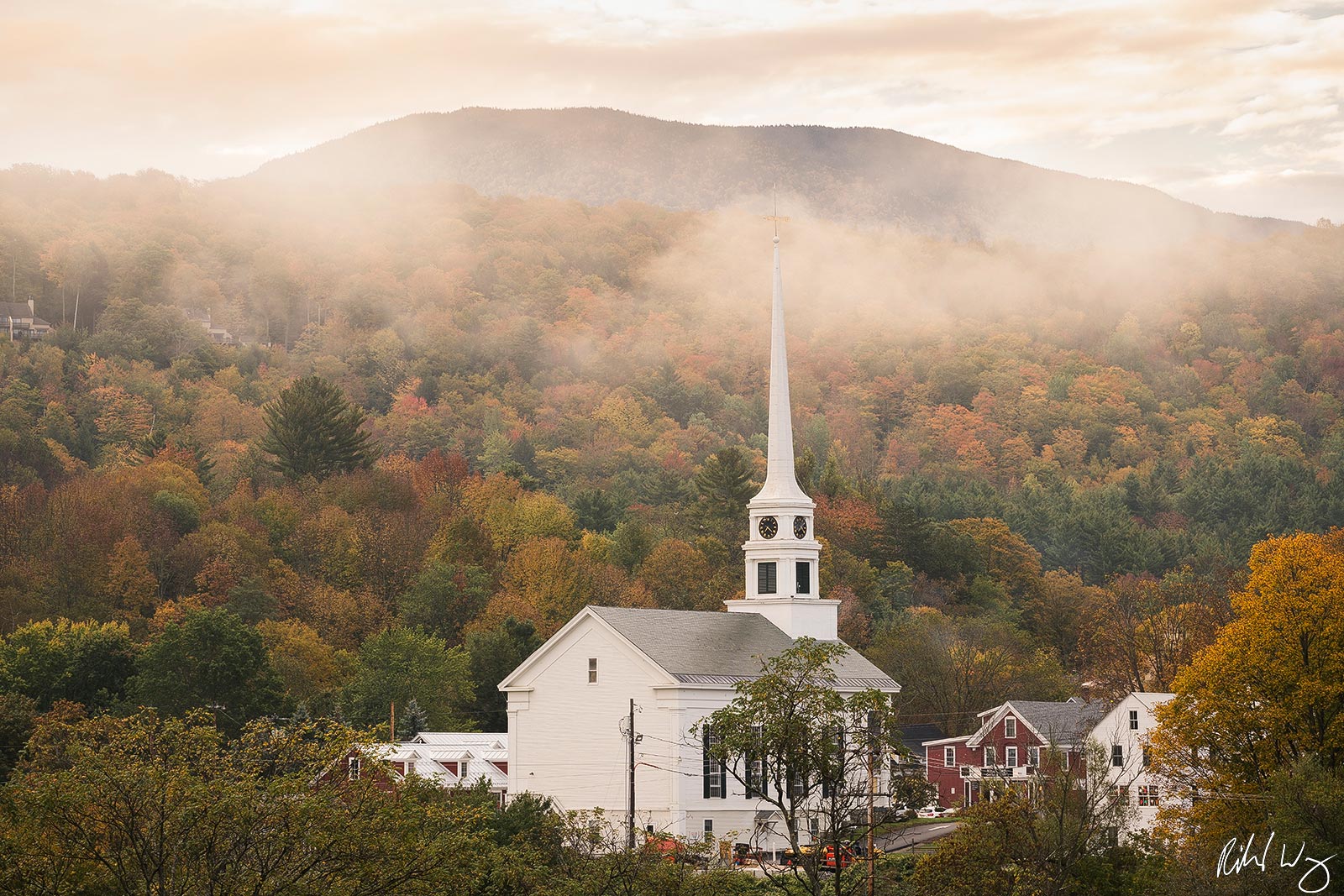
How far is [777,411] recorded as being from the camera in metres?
76.6

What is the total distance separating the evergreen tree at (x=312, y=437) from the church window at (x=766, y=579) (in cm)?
5620

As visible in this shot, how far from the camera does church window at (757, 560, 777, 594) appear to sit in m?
73.9

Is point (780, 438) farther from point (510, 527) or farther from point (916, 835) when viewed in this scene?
point (510, 527)

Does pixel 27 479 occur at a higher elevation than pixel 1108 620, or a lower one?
higher

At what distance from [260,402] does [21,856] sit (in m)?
144

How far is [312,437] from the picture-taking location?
408 ft

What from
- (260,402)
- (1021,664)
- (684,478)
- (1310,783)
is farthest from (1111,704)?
(260,402)

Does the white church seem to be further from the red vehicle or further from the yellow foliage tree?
the yellow foliage tree

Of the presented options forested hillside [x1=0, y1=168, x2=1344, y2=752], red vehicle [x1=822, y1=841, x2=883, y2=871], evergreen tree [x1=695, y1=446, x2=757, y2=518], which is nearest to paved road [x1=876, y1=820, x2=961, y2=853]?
red vehicle [x1=822, y1=841, x2=883, y2=871]

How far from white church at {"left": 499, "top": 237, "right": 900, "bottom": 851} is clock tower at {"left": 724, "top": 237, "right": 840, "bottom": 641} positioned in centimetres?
39

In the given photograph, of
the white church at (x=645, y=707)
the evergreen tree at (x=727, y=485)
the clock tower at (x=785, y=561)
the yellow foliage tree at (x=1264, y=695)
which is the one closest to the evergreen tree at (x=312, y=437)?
the evergreen tree at (x=727, y=485)

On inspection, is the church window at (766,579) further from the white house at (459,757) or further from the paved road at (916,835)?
the white house at (459,757)

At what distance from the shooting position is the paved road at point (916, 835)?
63.6 metres

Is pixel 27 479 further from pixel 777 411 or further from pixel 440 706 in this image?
pixel 777 411
